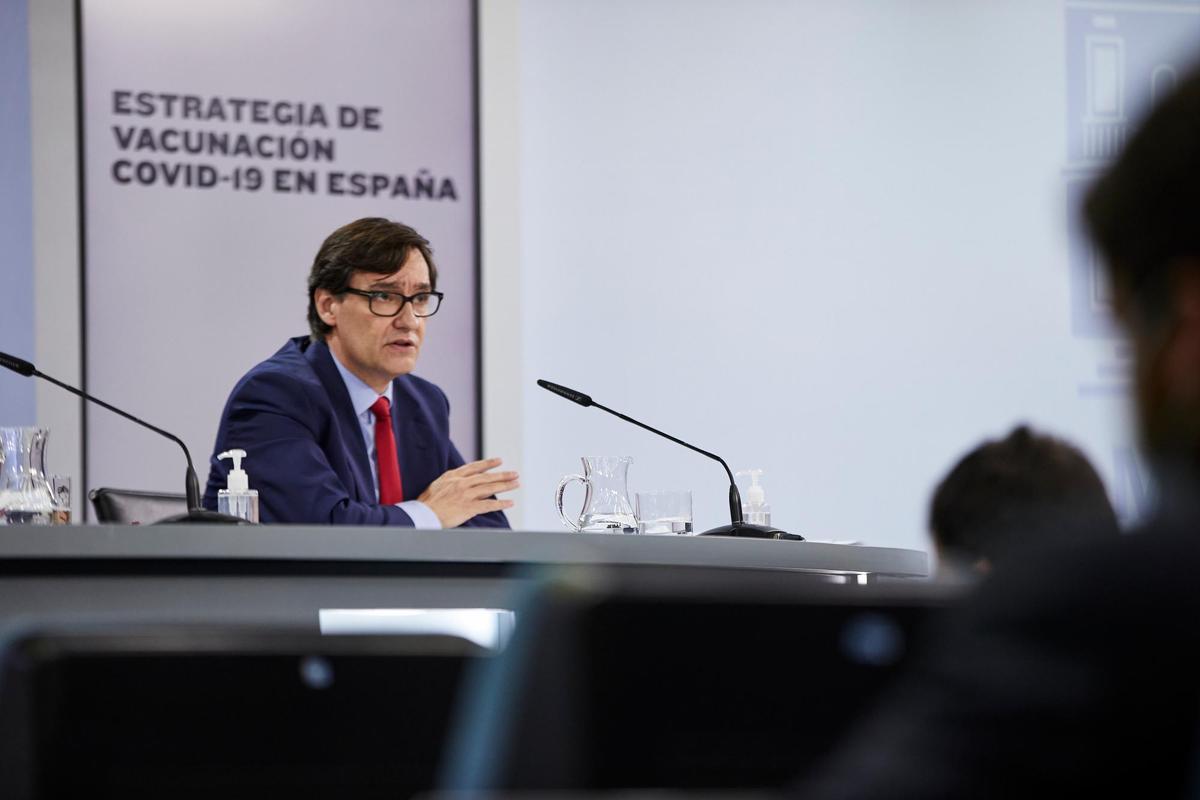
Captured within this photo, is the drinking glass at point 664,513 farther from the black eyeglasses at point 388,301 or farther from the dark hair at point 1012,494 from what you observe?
the dark hair at point 1012,494

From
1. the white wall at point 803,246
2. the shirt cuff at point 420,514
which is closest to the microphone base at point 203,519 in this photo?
the shirt cuff at point 420,514

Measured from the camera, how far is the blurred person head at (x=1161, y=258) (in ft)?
1.99

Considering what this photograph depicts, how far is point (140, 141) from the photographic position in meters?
4.77

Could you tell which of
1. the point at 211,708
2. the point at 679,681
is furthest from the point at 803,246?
the point at 679,681

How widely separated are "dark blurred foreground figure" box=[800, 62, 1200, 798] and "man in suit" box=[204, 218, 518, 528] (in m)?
2.38

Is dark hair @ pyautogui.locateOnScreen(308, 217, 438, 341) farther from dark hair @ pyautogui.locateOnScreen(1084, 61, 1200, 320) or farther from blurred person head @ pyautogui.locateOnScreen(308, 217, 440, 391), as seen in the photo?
dark hair @ pyautogui.locateOnScreen(1084, 61, 1200, 320)

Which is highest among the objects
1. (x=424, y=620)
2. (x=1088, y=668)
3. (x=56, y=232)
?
(x=56, y=232)

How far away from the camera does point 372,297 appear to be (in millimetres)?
3525

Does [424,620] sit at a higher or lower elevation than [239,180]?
lower

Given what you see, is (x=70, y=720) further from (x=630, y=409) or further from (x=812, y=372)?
(x=812, y=372)

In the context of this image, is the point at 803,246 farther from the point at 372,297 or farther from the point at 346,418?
the point at 346,418

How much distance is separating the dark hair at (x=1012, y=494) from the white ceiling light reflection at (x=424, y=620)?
991 mm

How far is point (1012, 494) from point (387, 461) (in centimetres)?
220

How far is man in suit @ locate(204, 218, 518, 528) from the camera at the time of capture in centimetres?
305
